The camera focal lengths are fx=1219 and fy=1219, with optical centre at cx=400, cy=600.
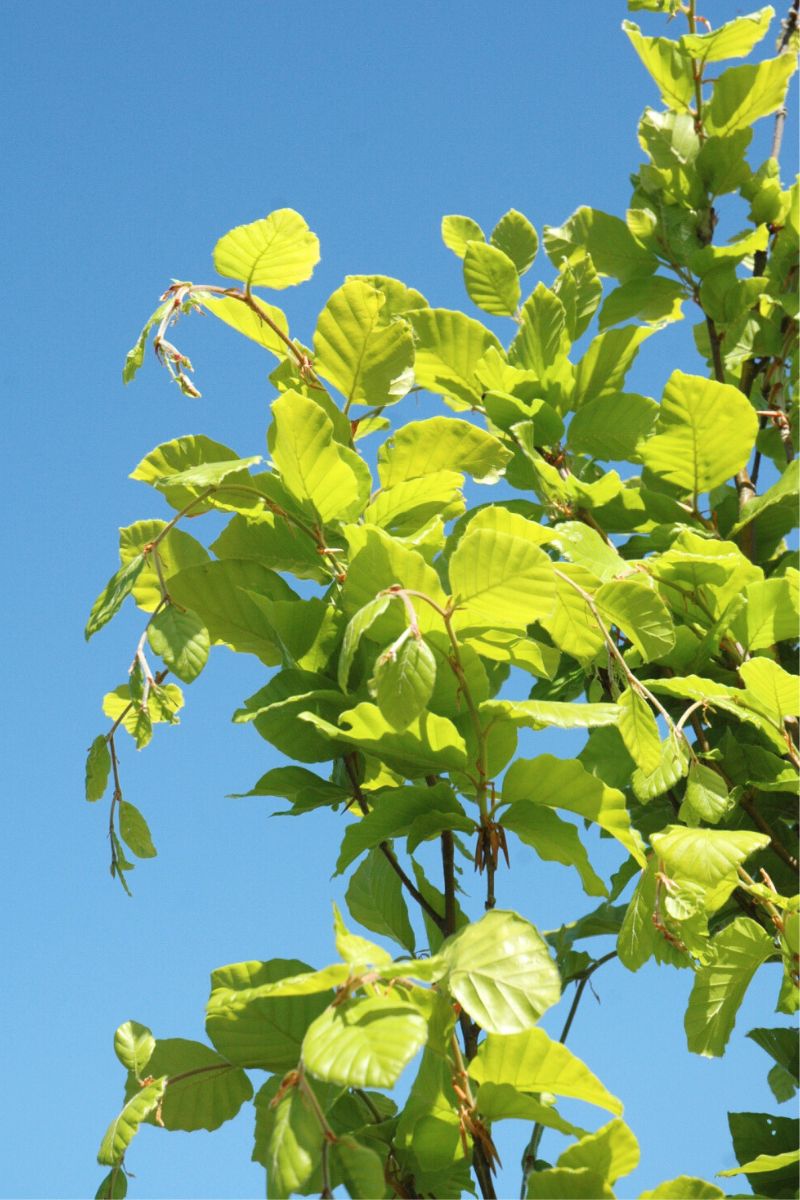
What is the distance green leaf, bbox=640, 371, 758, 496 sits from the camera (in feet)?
4.73

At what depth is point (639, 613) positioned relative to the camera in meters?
1.14

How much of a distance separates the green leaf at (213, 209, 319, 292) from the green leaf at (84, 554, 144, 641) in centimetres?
32

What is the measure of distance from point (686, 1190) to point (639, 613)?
491mm

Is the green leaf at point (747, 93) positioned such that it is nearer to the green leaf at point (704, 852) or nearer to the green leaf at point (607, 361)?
the green leaf at point (607, 361)

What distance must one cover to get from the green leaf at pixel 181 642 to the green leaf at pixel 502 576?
221 mm

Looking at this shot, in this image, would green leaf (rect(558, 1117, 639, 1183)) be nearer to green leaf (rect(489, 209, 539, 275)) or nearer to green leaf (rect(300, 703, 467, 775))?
green leaf (rect(300, 703, 467, 775))

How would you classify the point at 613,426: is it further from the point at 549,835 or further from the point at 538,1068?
the point at 538,1068

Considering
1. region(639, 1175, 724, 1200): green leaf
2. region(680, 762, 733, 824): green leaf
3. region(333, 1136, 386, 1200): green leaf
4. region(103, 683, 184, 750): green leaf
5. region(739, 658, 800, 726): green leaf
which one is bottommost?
region(639, 1175, 724, 1200): green leaf

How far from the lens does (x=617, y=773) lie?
134 cm

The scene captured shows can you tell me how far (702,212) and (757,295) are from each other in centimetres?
18

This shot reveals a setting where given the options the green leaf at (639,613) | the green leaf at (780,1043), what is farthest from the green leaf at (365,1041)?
the green leaf at (780,1043)

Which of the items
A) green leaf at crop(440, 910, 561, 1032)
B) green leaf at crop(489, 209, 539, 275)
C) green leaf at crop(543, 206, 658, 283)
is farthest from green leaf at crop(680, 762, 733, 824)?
green leaf at crop(543, 206, 658, 283)

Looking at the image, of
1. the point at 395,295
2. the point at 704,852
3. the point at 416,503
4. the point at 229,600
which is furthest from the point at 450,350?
the point at 704,852

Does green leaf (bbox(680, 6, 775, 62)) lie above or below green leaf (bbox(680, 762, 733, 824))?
above
